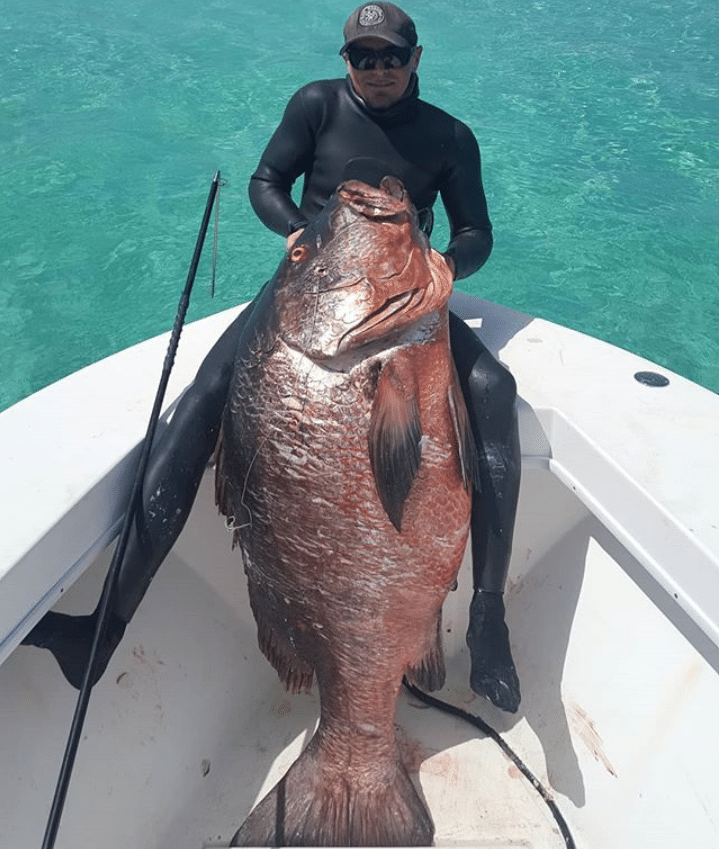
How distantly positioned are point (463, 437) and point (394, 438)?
0.21 m

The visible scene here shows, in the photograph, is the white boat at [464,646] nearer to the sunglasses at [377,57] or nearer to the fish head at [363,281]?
the fish head at [363,281]

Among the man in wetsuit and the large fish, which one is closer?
the large fish

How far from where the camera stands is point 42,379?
5363mm

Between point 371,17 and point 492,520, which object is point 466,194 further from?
point 492,520

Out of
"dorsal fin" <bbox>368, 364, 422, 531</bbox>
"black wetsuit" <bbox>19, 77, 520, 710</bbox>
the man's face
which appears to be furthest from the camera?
the man's face

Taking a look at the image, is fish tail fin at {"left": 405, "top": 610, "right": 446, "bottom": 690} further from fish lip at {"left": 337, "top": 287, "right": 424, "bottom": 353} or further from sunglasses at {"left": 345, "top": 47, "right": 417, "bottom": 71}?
sunglasses at {"left": 345, "top": 47, "right": 417, "bottom": 71}

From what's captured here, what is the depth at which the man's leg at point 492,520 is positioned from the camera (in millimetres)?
2105

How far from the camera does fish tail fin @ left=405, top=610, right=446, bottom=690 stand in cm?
209

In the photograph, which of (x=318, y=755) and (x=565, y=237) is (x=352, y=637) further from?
(x=565, y=237)

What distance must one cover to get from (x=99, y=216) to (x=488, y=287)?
3279 mm

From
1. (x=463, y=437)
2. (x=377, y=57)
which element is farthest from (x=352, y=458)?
(x=377, y=57)

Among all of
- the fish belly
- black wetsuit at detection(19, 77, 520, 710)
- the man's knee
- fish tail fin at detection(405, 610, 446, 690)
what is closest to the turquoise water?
black wetsuit at detection(19, 77, 520, 710)

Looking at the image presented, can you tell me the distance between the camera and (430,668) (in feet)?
6.91

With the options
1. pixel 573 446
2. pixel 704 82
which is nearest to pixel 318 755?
pixel 573 446
